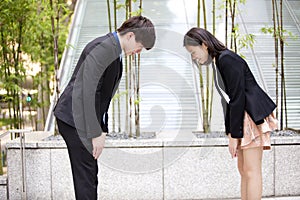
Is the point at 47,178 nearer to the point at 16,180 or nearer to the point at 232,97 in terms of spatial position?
the point at 16,180

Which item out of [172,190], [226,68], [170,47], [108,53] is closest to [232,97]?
[226,68]

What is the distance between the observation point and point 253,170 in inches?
Result: 105

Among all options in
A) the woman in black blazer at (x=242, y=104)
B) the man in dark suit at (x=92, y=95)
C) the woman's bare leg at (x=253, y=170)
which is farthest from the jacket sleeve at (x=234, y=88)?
the man in dark suit at (x=92, y=95)

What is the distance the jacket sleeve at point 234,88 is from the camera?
2486 mm

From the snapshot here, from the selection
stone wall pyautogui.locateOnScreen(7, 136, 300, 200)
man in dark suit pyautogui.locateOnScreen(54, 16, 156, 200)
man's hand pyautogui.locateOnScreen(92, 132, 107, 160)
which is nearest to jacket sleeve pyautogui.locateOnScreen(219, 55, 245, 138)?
man in dark suit pyautogui.locateOnScreen(54, 16, 156, 200)

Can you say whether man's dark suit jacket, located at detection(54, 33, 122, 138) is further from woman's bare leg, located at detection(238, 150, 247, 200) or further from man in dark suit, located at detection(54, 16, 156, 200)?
woman's bare leg, located at detection(238, 150, 247, 200)

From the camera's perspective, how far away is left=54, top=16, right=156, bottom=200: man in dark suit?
2.29m

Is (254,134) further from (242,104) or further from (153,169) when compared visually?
(153,169)

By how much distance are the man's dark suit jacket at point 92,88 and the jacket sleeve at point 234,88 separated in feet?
1.92

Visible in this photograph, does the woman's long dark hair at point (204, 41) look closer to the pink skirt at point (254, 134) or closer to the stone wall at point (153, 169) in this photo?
the pink skirt at point (254, 134)

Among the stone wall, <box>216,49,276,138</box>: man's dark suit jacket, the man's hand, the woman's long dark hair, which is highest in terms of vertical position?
the woman's long dark hair

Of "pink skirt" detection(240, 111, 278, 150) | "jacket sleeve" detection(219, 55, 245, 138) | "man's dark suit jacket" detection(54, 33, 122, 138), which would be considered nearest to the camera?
"man's dark suit jacket" detection(54, 33, 122, 138)

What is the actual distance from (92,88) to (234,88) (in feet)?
2.54

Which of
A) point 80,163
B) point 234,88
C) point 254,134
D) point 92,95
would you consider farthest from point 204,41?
point 80,163
